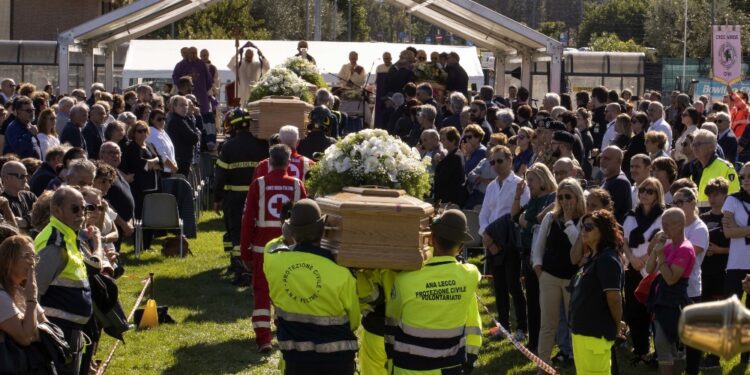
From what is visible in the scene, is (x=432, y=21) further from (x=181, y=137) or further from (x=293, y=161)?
(x=293, y=161)

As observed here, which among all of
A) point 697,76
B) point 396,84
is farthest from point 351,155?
point 697,76

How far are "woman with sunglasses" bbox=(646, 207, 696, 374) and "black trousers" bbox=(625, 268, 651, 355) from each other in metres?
1.39

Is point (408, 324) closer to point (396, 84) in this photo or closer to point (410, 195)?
point (410, 195)

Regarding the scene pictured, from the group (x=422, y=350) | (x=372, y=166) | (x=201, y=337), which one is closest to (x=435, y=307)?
(x=422, y=350)

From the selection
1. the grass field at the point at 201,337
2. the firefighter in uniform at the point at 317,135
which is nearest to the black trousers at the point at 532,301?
the grass field at the point at 201,337

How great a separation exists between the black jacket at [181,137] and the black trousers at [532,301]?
8.40 m

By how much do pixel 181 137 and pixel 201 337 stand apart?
22.6ft

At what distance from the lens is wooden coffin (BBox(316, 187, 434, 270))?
21.6 ft

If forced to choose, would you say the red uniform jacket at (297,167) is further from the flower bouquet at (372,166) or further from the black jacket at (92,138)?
the black jacket at (92,138)

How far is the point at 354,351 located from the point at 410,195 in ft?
3.98

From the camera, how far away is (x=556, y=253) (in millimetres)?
9281

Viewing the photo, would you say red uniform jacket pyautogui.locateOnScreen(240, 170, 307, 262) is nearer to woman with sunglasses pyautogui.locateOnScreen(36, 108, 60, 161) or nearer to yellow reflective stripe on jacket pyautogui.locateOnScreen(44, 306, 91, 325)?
yellow reflective stripe on jacket pyautogui.locateOnScreen(44, 306, 91, 325)

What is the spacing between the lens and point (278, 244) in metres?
7.01

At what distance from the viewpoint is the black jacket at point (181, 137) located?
1784 centimetres
